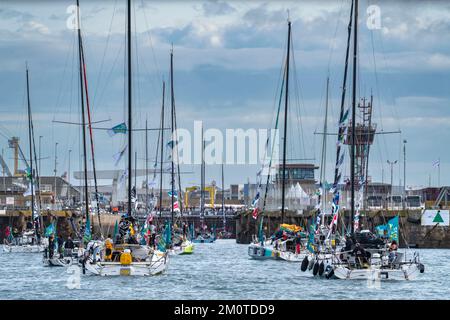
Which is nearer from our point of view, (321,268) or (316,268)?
(321,268)

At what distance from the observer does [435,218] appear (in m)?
106

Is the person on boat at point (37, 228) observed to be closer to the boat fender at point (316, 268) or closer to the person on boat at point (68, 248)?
the person on boat at point (68, 248)

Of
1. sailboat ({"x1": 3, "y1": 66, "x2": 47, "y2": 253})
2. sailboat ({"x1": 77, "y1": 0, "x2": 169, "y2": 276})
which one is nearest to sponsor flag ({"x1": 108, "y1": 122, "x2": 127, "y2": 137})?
sailboat ({"x1": 77, "y1": 0, "x2": 169, "y2": 276})

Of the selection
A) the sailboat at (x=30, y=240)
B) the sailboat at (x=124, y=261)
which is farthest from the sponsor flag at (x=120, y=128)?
the sailboat at (x=30, y=240)

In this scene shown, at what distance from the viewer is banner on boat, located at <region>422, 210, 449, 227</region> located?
10521cm

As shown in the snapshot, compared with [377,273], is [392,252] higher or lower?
higher

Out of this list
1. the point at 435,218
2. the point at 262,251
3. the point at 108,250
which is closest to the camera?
the point at 108,250

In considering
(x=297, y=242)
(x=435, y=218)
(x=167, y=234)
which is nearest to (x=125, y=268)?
(x=167, y=234)

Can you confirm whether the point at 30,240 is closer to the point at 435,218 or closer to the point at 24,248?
the point at 24,248

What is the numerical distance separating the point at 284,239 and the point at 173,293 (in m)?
29.1

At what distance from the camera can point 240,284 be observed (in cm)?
4950

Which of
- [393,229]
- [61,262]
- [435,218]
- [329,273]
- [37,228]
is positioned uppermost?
[393,229]
